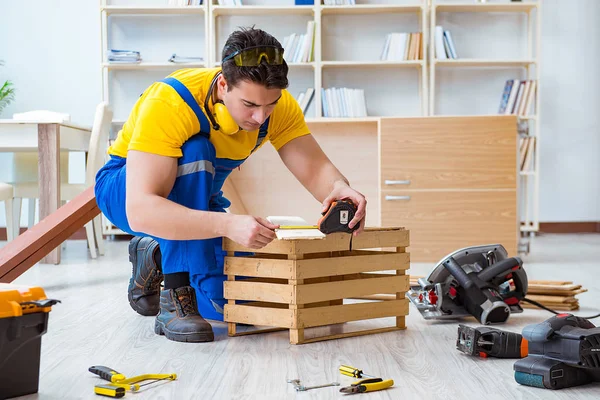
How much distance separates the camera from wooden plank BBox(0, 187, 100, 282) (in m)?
2.61

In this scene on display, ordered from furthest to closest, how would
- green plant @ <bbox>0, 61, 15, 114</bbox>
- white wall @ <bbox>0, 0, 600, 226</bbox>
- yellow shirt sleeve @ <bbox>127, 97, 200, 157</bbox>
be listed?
1. white wall @ <bbox>0, 0, 600, 226</bbox>
2. green plant @ <bbox>0, 61, 15, 114</bbox>
3. yellow shirt sleeve @ <bbox>127, 97, 200, 157</bbox>

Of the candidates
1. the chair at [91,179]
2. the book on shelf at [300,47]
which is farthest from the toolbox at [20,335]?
the book on shelf at [300,47]

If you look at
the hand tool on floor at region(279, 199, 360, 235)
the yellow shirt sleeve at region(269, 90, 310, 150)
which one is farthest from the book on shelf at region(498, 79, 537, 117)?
the hand tool on floor at region(279, 199, 360, 235)

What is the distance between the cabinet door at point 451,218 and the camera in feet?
12.0

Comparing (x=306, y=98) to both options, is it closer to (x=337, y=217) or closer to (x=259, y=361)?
(x=337, y=217)

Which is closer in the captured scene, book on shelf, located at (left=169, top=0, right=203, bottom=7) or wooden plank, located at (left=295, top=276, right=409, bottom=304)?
wooden plank, located at (left=295, top=276, right=409, bottom=304)

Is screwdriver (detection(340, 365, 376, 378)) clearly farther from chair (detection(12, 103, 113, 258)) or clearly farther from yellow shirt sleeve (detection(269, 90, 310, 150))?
chair (detection(12, 103, 113, 258))

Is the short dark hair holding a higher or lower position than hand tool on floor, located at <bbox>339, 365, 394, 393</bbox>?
higher

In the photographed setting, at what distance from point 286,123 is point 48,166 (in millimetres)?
1991

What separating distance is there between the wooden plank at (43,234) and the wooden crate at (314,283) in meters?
1.03

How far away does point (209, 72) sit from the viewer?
1910mm

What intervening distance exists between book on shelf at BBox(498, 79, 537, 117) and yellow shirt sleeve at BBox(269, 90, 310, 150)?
3632mm

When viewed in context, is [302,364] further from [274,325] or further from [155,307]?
[155,307]

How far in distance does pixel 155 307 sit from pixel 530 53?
4059mm
